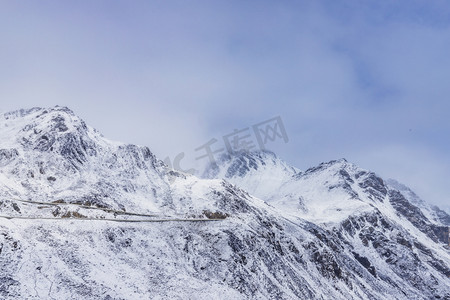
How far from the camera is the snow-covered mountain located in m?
52.0

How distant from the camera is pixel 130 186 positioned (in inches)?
4926

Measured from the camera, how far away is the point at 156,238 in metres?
70.8

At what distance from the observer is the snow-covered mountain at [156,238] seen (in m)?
52.0

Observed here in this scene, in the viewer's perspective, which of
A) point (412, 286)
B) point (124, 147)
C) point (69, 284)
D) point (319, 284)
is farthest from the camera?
point (124, 147)

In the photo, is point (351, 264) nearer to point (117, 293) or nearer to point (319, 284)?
point (319, 284)

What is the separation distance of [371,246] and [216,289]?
118m

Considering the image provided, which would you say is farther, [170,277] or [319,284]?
[319,284]

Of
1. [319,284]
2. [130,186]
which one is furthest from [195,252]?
[130,186]

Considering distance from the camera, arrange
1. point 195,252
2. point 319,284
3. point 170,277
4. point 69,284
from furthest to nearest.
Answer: point 319,284 → point 195,252 → point 170,277 → point 69,284

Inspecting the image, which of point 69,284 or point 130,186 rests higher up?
point 130,186

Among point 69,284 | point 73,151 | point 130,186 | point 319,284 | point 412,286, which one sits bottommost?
point 412,286

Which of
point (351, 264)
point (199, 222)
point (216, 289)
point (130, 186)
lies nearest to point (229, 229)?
point (199, 222)

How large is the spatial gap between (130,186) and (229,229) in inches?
2134

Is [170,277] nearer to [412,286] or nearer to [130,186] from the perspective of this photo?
[130,186]
